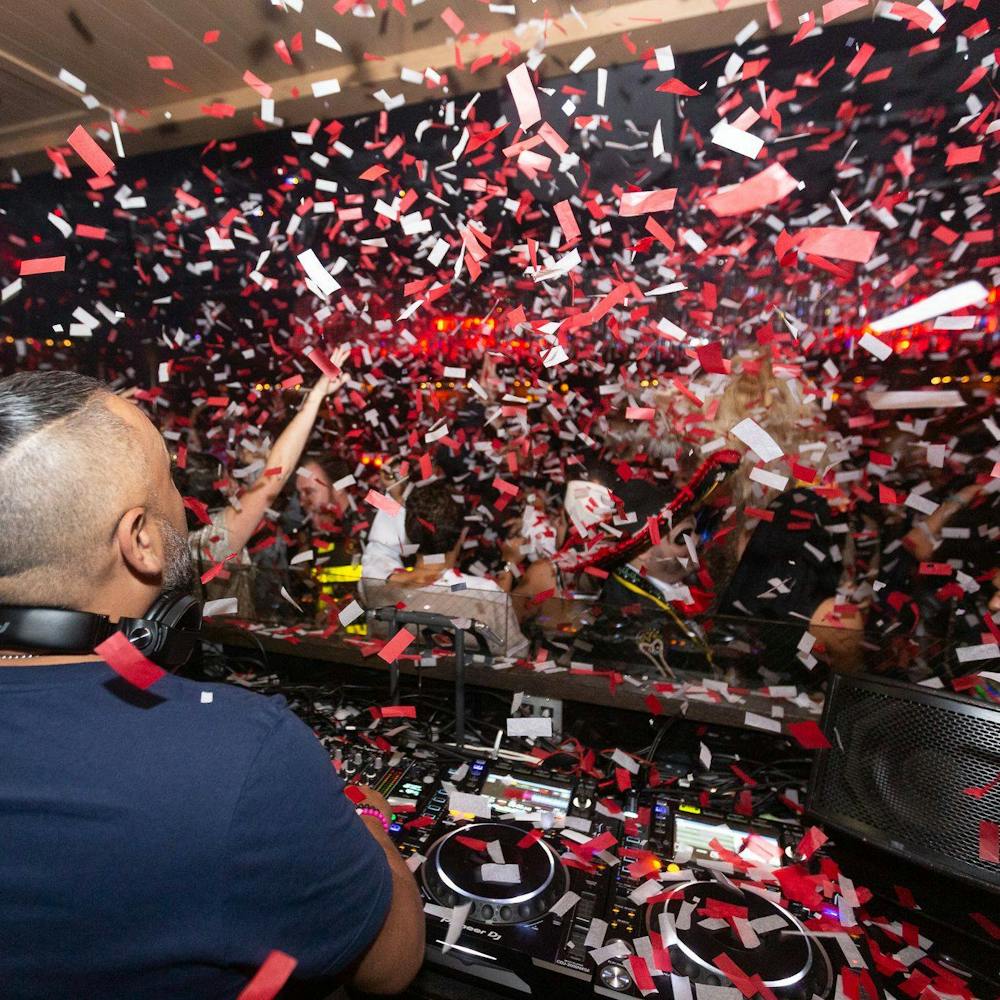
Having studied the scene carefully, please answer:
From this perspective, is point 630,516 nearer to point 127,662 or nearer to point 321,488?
point 321,488

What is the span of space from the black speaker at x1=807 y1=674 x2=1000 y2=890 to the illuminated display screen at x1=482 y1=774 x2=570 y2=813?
480 mm

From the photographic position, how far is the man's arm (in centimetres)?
76

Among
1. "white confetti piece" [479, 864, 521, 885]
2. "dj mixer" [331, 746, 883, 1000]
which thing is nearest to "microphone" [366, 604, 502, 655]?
"dj mixer" [331, 746, 883, 1000]

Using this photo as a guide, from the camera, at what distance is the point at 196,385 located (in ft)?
9.70

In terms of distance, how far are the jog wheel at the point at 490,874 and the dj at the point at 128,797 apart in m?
0.19

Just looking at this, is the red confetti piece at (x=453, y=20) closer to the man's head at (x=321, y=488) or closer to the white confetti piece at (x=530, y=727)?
the man's head at (x=321, y=488)

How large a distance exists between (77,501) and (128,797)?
1.18 feet

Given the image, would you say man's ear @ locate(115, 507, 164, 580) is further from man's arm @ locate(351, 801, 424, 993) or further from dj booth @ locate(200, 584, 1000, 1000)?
dj booth @ locate(200, 584, 1000, 1000)

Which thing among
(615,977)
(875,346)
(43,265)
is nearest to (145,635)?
(615,977)

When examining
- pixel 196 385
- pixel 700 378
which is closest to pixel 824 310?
pixel 700 378

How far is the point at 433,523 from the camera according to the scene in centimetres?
223

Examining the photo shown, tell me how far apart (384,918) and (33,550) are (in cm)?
62

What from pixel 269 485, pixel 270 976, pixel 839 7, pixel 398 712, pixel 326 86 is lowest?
pixel 398 712

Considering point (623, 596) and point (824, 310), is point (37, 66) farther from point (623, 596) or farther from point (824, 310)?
point (824, 310)
